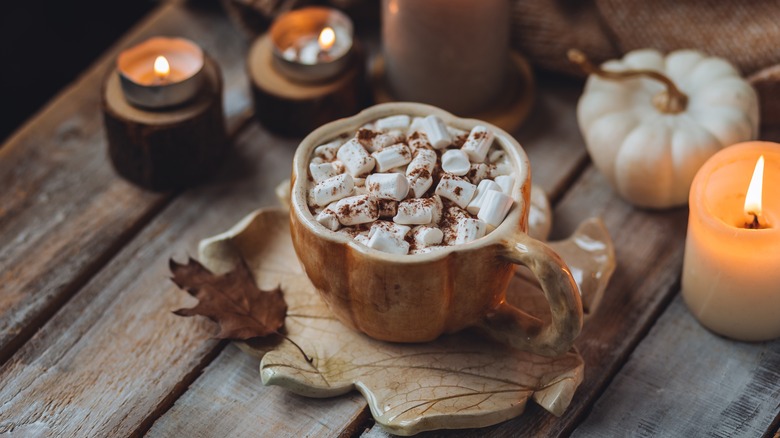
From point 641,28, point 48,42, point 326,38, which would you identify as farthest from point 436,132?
point 48,42

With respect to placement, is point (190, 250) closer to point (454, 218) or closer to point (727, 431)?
point (454, 218)

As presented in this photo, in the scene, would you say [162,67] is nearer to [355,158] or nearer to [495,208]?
[355,158]

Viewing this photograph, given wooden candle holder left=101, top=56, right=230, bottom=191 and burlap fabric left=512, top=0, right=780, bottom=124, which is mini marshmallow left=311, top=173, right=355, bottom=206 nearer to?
wooden candle holder left=101, top=56, right=230, bottom=191

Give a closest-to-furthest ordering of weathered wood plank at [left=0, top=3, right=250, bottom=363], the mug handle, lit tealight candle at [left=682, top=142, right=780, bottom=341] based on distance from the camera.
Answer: the mug handle
lit tealight candle at [left=682, top=142, right=780, bottom=341]
weathered wood plank at [left=0, top=3, right=250, bottom=363]

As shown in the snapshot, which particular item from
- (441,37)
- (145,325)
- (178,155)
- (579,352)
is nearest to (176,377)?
(145,325)

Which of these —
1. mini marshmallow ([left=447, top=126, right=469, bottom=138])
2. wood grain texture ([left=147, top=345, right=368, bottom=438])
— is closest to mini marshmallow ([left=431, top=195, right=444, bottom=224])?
mini marshmallow ([left=447, top=126, right=469, bottom=138])
